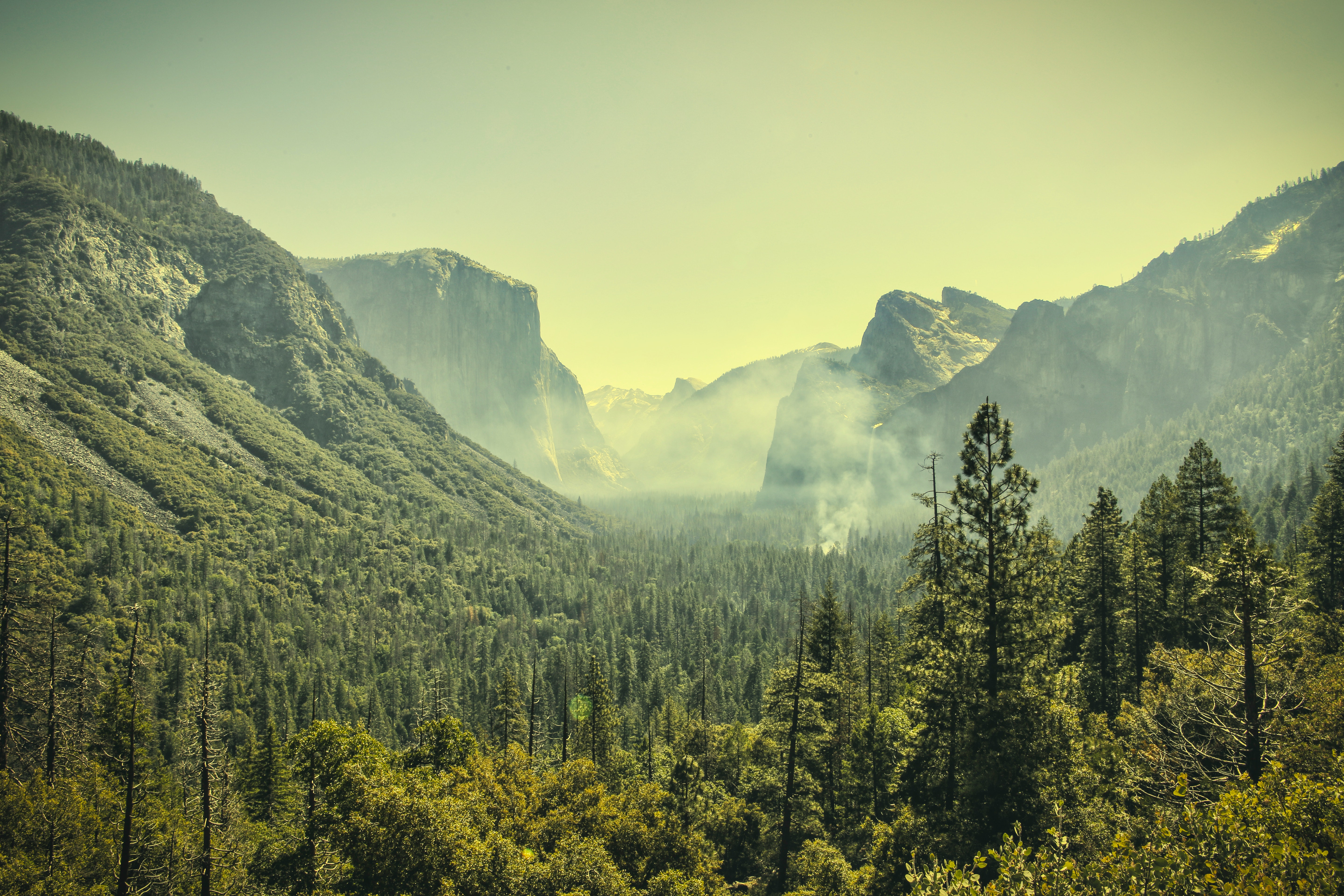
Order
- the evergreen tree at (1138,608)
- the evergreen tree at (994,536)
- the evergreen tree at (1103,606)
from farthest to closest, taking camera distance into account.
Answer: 1. the evergreen tree at (1103,606)
2. the evergreen tree at (1138,608)
3. the evergreen tree at (994,536)

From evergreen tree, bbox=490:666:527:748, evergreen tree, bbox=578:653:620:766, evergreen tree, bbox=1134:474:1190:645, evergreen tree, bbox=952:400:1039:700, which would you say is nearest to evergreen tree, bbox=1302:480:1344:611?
evergreen tree, bbox=1134:474:1190:645

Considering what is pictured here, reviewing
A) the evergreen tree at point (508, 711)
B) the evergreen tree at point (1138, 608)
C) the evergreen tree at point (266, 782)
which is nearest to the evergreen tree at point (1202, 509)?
the evergreen tree at point (1138, 608)

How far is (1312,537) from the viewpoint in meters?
43.6

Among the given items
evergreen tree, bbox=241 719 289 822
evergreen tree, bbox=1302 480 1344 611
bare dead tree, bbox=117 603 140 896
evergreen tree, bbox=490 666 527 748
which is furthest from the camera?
evergreen tree, bbox=490 666 527 748

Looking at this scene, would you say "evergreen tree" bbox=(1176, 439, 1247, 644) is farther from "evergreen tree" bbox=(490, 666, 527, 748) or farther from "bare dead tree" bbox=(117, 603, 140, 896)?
"bare dead tree" bbox=(117, 603, 140, 896)

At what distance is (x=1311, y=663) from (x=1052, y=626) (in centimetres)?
972

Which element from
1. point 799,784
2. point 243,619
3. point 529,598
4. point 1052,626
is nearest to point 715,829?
point 799,784

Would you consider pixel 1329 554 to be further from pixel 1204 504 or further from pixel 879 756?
pixel 879 756

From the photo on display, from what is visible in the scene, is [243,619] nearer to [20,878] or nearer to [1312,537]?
[20,878]

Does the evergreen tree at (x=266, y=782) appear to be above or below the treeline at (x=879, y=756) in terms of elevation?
below

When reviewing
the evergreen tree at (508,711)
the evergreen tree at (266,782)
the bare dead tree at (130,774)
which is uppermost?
the bare dead tree at (130,774)

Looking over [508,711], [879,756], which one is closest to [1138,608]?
[879,756]

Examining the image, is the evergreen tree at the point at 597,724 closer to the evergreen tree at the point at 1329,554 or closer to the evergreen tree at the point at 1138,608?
the evergreen tree at the point at 1138,608

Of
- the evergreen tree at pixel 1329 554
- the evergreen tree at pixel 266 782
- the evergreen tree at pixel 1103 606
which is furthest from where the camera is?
the evergreen tree at pixel 266 782
